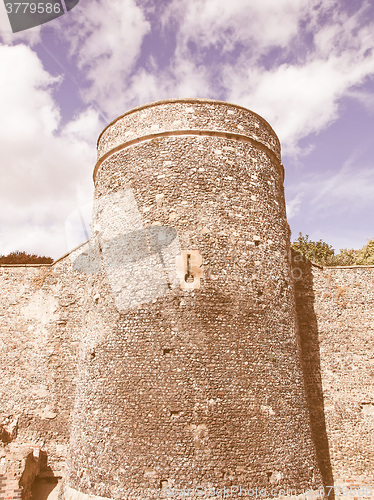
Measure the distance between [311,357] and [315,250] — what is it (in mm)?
17305

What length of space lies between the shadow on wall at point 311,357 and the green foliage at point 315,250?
1516 centimetres

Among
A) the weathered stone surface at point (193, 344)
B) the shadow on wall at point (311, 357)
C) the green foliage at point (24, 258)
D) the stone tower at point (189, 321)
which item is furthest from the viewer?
the green foliage at point (24, 258)

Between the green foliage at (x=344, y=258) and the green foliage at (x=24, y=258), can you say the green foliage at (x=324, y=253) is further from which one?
the green foliage at (x=24, y=258)

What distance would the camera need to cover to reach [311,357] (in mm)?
11219

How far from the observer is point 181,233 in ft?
27.9

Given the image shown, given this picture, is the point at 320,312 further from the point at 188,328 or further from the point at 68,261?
the point at 68,261

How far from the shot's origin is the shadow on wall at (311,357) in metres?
10.3

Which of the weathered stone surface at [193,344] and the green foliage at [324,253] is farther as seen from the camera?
the green foliage at [324,253]

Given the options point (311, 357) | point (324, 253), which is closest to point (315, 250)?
point (324, 253)

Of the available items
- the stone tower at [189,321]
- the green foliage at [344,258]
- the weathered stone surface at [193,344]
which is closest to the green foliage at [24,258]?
the weathered stone surface at [193,344]

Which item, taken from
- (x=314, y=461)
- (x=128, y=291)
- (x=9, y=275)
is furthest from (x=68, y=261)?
(x=314, y=461)

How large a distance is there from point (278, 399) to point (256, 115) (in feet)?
24.2

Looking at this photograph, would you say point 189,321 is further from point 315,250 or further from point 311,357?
point 315,250

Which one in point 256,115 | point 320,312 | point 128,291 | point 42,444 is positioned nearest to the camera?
point 128,291
